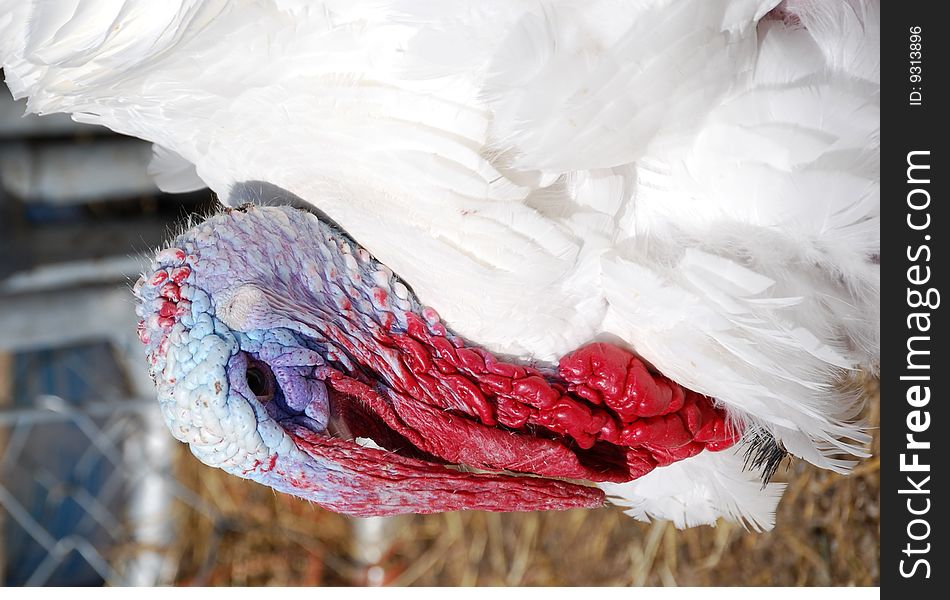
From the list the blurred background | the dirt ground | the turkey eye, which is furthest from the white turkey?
the dirt ground

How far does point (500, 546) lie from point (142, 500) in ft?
3.52

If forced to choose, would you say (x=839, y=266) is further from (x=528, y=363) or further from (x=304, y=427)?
(x=304, y=427)

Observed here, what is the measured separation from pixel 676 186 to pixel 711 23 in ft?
0.56

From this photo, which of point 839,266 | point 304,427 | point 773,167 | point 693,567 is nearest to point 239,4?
point 304,427

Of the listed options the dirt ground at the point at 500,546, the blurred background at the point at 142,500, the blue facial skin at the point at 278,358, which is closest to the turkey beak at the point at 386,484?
the blue facial skin at the point at 278,358

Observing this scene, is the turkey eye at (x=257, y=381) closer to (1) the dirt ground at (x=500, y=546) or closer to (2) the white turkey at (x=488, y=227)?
(2) the white turkey at (x=488, y=227)

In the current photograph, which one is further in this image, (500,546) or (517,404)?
(500,546)

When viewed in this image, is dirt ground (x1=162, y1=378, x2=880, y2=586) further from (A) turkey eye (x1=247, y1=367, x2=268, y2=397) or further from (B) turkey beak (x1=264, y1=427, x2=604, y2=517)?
(A) turkey eye (x1=247, y1=367, x2=268, y2=397)

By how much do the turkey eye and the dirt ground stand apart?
171 cm

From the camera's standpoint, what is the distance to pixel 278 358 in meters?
0.92

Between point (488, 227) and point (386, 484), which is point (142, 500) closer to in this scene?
point (386, 484)

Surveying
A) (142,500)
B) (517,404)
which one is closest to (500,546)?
(142,500)

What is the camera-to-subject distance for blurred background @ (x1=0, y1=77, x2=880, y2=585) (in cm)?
193

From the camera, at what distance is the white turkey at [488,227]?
86 centimetres
